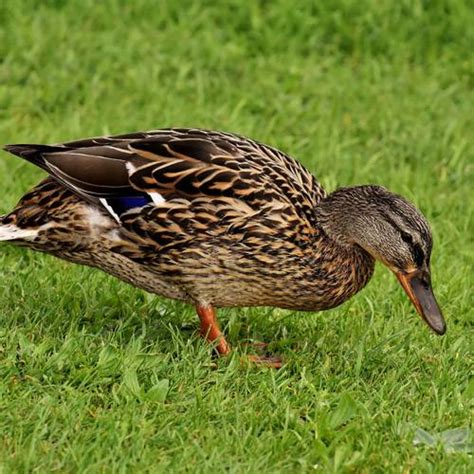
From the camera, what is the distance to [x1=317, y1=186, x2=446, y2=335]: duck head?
5391 mm

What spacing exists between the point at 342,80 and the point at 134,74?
4.92 ft

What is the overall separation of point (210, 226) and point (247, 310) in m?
0.93

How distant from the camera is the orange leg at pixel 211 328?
552 centimetres

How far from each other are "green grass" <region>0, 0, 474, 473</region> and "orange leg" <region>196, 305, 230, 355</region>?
0.18 feet

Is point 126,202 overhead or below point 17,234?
overhead

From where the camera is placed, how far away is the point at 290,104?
867cm

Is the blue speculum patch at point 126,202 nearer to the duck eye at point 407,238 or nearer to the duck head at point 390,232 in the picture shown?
the duck head at point 390,232

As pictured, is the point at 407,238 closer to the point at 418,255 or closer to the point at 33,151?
the point at 418,255

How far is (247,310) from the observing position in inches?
242

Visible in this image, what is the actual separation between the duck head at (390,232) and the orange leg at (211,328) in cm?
63

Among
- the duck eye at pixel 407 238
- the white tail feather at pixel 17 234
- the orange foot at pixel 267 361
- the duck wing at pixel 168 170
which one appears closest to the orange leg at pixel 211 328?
the orange foot at pixel 267 361

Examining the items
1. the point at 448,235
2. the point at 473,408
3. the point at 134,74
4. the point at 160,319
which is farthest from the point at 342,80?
the point at 473,408

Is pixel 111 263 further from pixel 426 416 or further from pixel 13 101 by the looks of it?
pixel 13 101

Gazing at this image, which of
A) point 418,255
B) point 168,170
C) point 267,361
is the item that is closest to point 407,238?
point 418,255
